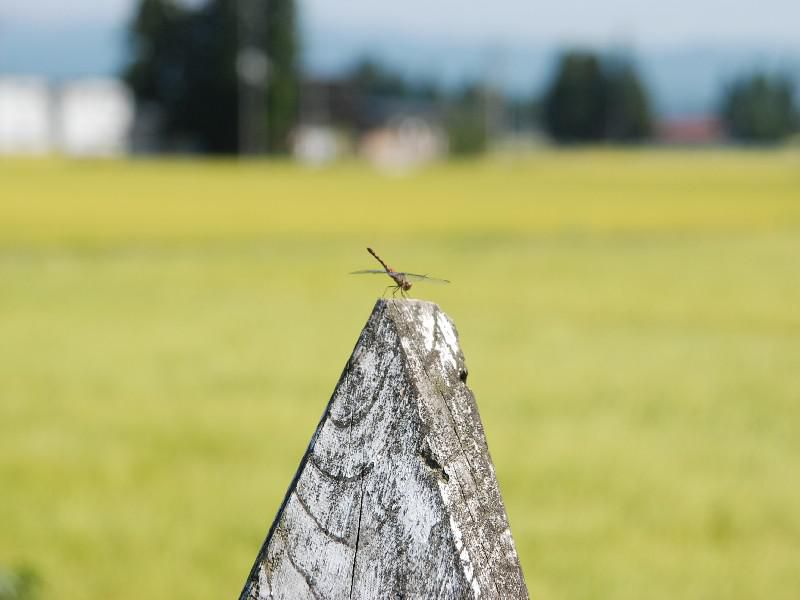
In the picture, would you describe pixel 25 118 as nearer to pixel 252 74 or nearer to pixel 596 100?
pixel 252 74

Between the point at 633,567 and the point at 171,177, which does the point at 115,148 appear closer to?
the point at 171,177

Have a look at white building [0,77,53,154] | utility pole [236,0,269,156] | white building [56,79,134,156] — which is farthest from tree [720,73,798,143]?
white building [0,77,53,154]

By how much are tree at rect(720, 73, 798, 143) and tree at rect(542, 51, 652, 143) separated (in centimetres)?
2833

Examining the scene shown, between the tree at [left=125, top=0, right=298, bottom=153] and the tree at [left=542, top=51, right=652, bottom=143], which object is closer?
the tree at [left=125, top=0, right=298, bottom=153]

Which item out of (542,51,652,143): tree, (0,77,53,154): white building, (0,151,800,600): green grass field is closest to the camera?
(0,151,800,600): green grass field

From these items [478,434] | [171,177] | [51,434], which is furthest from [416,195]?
[478,434]

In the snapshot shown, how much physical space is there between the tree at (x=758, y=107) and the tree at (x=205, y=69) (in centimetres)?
7356

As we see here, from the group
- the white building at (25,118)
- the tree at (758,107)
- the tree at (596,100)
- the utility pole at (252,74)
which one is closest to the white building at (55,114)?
the white building at (25,118)

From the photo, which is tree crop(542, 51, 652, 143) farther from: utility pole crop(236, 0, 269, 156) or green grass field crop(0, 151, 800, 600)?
green grass field crop(0, 151, 800, 600)

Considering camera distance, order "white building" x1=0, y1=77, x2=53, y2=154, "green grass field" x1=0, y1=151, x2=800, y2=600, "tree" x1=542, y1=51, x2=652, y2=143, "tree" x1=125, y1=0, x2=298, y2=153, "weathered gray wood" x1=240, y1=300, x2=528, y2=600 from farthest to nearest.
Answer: "tree" x1=542, y1=51, x2=652, y2=143 → "white building" x1=0, y1=77, x2=53, y2=154 → "tree" x1=125, y1=0, x2=298, y2=153 → "green grass field" x1=0, y1=151, x2=800, y2=600 → "weathered gray wood" x1=240, y1=300, x2=528, y2=600

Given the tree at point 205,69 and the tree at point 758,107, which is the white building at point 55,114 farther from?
the tree at point 758,107

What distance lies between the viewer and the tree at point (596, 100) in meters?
118

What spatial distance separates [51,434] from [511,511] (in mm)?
4730

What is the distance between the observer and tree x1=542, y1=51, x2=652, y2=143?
118062 millimetres
